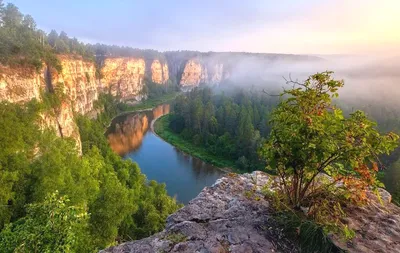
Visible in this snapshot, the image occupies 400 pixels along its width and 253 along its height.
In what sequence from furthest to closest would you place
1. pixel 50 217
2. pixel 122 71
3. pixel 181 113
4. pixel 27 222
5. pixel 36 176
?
1. pixel 122 71
2. pixel 181 113
3. pixel 36 176
4. pixel 27 222
5. pixel 50 217

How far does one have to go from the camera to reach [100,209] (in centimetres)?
1725

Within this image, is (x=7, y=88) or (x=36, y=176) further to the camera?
(x=7, y=88)

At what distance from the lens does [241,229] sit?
16.1 ft

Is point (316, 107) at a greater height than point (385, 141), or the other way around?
point (316, 107)

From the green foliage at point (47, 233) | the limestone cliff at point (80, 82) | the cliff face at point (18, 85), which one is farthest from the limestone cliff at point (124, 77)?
the green foliage at point (47, 233)

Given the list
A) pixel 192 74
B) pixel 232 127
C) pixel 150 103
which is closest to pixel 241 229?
pixel 232 127

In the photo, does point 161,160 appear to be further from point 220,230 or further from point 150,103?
point 150,103

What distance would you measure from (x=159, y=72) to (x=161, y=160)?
383 feet

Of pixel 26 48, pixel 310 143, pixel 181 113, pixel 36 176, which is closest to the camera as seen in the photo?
pixel 310 143

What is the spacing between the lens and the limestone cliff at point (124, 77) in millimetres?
105250

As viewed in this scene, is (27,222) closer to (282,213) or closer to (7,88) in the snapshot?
(282,213)

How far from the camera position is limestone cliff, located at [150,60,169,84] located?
155000 mm

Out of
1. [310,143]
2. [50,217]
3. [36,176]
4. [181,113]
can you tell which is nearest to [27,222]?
[50,217]

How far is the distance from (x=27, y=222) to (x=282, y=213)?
241 inches
